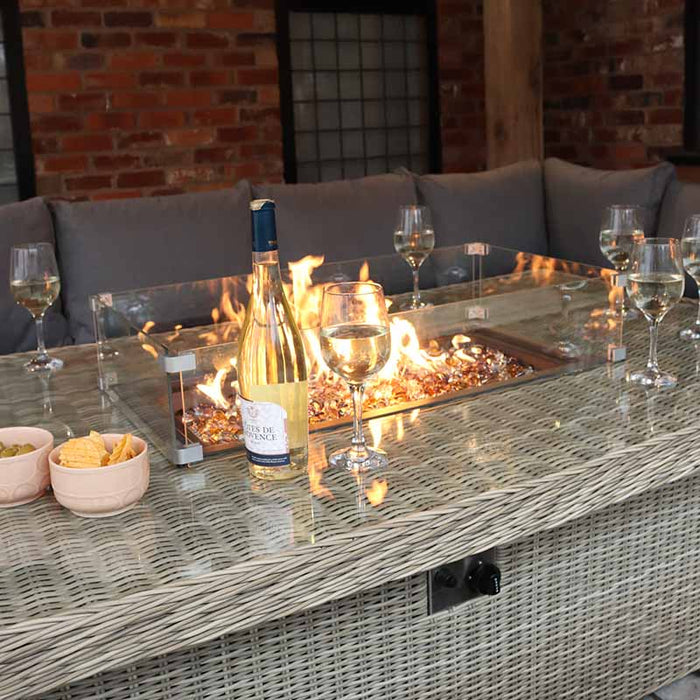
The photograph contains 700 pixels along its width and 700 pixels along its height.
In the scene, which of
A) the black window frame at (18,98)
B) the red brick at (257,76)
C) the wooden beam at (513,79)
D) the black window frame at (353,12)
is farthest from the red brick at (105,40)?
the wooden beam at (513,79)

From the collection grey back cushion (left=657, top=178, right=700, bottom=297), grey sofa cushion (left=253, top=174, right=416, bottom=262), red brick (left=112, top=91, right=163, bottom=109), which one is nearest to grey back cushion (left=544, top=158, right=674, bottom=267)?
grey back cushion (left=657, top=178, right=700, bottom=297)

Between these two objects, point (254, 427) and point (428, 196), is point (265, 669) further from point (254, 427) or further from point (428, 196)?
point (428, 196)

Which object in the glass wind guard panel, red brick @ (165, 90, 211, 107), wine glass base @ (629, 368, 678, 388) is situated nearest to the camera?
the glass wind guard panel

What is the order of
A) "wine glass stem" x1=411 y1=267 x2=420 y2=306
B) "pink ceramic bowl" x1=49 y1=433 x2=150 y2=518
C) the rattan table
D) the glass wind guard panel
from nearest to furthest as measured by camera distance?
the rattan table
"pink ceramic bowl" x1=49 y1=433 x2=150 y2=518
the glass wind guard panel
"wine glass stem" x1=411 y1=267 x2=420 y2=306

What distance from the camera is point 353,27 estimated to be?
4625 mm

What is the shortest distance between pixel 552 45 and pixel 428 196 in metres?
2.36

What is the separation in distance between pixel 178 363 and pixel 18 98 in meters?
3.12

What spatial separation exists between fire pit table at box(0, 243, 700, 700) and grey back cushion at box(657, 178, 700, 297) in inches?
51.8

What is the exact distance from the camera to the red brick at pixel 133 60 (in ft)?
13.3

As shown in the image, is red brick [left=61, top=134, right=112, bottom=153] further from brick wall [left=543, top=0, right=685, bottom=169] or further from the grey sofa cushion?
brick wall [left=543, top=0, right=685, bottom=169]

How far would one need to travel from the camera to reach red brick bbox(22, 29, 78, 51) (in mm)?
3873

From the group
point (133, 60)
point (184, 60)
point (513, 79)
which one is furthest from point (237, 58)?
point (513, 79)

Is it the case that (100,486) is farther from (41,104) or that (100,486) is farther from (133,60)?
(133,60)

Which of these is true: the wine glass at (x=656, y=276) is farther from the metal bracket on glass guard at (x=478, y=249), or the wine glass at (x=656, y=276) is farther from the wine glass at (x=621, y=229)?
the metal bracket on glass guard at (x=478, y=249)
